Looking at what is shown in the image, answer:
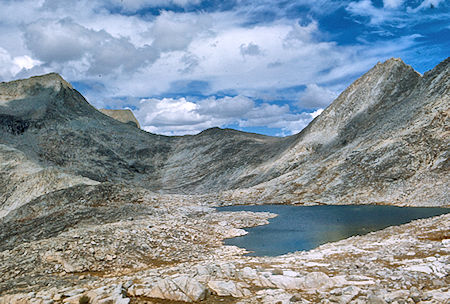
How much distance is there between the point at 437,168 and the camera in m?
50.0

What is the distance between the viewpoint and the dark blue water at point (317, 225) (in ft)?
94.1

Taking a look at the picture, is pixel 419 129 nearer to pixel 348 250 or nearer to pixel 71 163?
pixel 348 250

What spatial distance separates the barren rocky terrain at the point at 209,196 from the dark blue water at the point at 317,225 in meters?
2.72

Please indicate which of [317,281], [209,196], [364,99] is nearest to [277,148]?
[364,99]

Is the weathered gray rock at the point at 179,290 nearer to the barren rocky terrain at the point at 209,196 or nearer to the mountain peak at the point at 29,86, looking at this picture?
the barren rocky terrain at the point at 209,196

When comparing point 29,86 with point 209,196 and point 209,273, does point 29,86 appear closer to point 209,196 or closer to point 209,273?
point 209,196

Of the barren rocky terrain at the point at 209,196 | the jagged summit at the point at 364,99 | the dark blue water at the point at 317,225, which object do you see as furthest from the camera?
the jagged summit at the point at 364,99

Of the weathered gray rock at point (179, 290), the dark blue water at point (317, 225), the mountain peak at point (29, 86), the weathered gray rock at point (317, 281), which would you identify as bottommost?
the dark blue water at point (317, 225)

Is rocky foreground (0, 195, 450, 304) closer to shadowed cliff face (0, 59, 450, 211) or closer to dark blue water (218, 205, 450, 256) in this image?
dark blue water (218, 205, 450, 256)

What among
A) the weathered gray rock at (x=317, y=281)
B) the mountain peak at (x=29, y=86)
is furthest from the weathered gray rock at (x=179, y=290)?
the mountain peak at (x=29, y=86)

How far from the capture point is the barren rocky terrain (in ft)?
41.1

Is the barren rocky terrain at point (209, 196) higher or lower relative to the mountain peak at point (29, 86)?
lower

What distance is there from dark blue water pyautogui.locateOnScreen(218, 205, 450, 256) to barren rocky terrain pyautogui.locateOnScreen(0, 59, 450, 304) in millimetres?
2721

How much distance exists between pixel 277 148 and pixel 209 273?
90.2 meters
